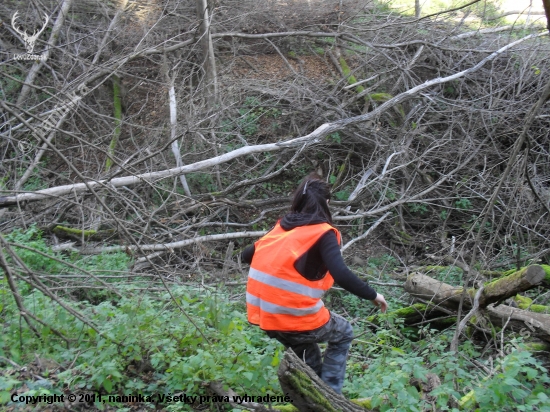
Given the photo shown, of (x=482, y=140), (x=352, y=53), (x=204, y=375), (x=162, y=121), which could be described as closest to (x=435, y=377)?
(x=204, y=375)

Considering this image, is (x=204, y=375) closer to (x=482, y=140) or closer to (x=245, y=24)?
(x=482, y=140)

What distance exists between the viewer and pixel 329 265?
2887mm

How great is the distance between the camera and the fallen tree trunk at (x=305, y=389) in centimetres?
252

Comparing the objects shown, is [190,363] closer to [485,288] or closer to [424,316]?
[485,288]

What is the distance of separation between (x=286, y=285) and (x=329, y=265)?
267 mm

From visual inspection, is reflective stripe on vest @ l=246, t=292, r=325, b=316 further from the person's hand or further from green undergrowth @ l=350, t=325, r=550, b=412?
green undergrowth @ l=350, t=325, r=550, b=412

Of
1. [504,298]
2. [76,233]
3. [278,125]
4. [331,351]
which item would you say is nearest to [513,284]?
[504,298]

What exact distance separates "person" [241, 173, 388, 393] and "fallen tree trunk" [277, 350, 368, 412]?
1.23ft

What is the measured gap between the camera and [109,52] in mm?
9906

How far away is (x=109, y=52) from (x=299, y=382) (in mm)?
8921

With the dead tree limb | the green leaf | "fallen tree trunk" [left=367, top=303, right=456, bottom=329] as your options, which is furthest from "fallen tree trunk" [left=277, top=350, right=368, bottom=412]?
the dead tree limb

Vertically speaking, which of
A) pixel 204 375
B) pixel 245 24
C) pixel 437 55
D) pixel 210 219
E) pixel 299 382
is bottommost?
pixel 210 219

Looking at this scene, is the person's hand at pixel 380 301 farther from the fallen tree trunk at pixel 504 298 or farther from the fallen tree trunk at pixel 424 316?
the fallen tree trunk at pixel 424 316

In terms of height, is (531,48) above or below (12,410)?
above
